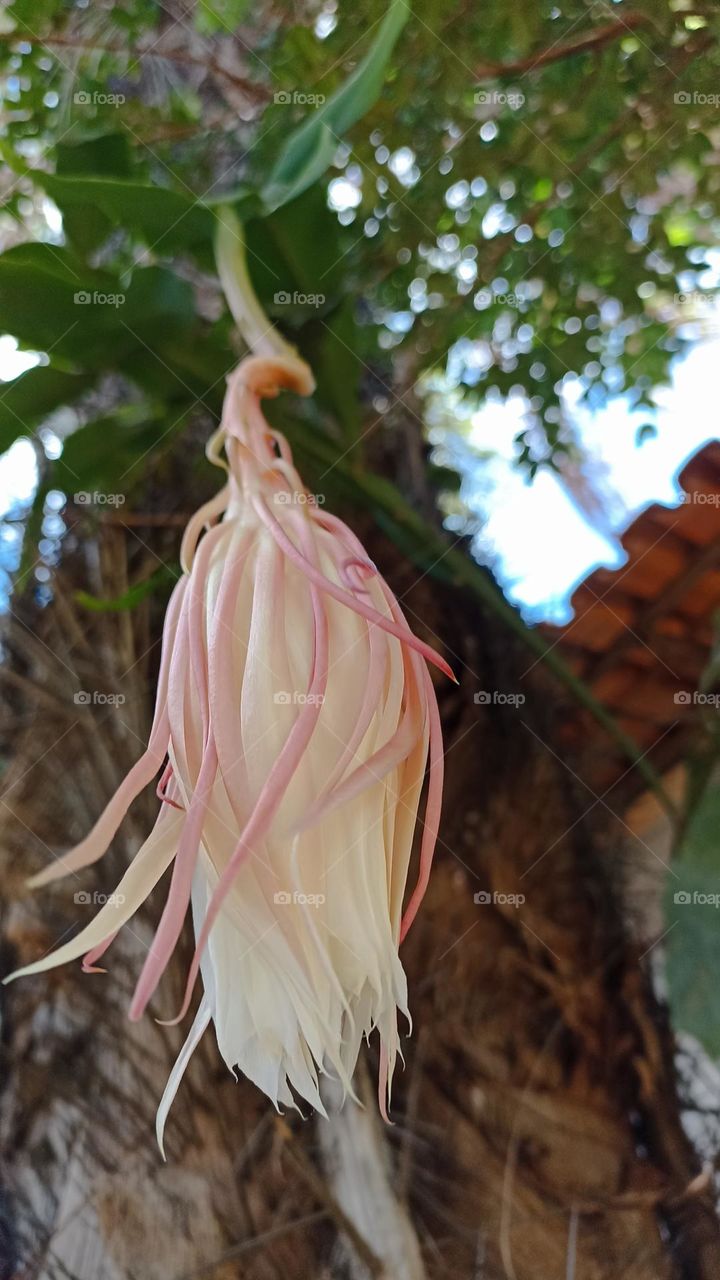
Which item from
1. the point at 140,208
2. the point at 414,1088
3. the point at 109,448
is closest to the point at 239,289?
the point at 140,208

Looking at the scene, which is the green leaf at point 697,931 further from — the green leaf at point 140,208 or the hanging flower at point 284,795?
the green leaf at point 140,208

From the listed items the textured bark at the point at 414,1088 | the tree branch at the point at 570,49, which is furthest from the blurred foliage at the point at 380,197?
the textured bark at the point at 414,1088

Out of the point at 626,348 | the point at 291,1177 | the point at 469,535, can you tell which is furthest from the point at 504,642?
the point at 291,1177

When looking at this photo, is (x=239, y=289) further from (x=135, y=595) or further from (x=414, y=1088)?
(x=414, y=1088)

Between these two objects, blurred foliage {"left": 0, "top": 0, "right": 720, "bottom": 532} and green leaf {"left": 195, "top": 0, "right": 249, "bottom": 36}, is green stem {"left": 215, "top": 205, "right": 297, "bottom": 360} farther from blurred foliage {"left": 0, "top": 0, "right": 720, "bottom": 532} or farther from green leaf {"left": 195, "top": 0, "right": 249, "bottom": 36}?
green leaf {"left": 195, "top": 0, "right": 249, "bottom": 36}

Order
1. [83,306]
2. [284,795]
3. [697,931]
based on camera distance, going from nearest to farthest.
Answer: [284,795], [83,306], [697,931]

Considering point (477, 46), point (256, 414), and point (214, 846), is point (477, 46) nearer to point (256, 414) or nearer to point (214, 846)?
point (256, 414)
